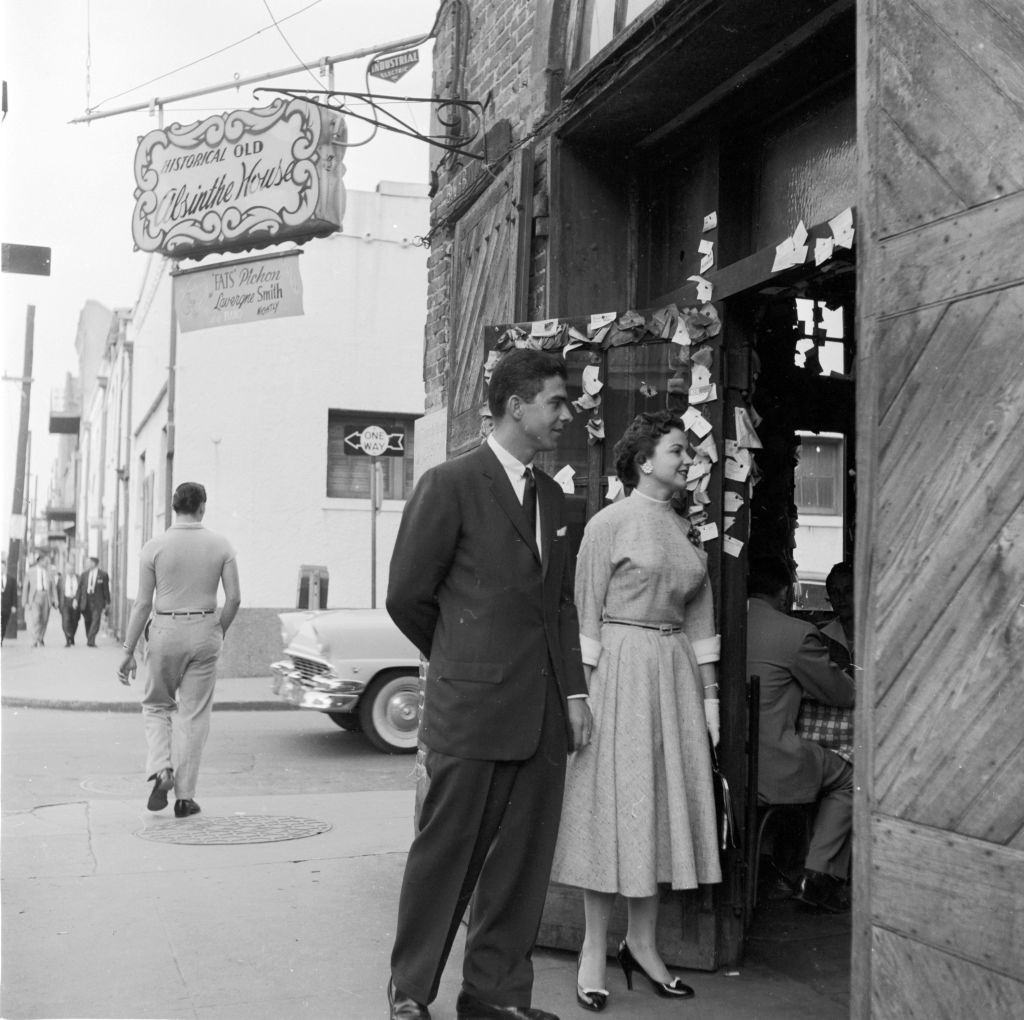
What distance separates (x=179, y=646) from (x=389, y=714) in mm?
3675

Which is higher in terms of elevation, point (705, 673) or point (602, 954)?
point (705, 673)

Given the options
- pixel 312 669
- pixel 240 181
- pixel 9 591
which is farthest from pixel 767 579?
pixel 9 591

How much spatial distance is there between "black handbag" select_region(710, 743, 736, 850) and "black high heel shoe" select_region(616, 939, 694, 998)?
501 mm

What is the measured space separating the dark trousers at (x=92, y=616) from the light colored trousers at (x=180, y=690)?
62.2 ft

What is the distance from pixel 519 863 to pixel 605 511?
133 cm

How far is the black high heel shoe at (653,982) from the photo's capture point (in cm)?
437

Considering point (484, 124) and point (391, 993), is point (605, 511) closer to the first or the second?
point (391, 993)

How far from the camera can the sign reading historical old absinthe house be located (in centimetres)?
1034

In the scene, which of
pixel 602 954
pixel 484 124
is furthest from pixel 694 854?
pixel 484 124

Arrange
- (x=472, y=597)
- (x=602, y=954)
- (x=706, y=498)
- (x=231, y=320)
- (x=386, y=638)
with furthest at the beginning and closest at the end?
(x=231, y=320) < (x=386, y=638) < (x=706, y=498) < (x=602, y=954) < (x=472, y=597)

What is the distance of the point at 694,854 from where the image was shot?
14.5 ft

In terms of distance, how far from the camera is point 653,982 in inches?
174

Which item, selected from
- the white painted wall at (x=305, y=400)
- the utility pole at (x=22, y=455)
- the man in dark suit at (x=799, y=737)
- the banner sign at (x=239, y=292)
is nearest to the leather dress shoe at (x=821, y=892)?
the man in dark suit at (x=799, y=737)

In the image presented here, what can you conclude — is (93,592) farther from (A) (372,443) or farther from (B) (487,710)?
(B) (487,710)
